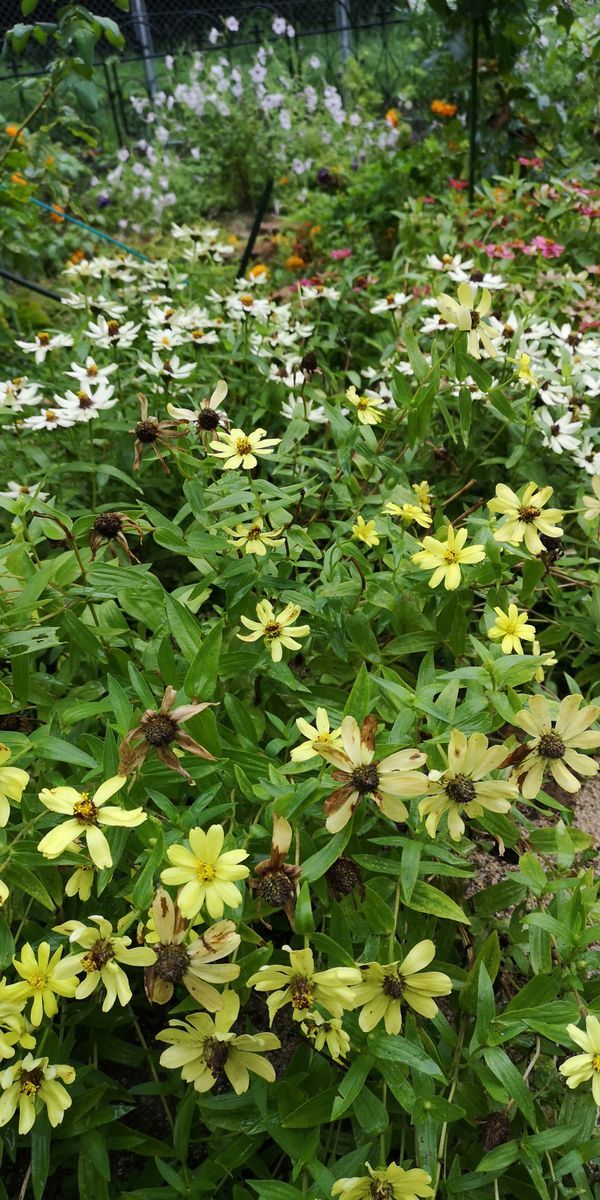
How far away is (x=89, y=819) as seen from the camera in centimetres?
88

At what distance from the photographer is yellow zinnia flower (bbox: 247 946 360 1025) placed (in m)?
0.83

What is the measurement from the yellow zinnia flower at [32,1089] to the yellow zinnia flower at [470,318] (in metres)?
1.10

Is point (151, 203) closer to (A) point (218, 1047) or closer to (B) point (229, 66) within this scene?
(B) point (229, 66)

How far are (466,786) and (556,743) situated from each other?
4.9 inches

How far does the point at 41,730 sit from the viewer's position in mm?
1047

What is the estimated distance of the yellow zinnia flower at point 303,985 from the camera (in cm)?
83

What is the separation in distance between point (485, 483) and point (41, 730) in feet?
3.89

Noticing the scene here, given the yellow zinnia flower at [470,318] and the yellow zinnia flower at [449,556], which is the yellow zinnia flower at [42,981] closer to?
the yellow zinnia flower at [449,556]

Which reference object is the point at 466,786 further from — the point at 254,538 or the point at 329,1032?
the point at 254,538

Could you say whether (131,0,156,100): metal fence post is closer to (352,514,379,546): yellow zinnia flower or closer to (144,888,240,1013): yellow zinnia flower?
(352,514,379,546): yellow zinnia flower

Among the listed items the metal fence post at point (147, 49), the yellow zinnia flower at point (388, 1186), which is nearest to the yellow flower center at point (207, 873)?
the yellow zinnia flower at point (388, 1186)

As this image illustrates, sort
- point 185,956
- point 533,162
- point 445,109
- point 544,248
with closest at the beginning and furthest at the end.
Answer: point 185,956 < point 544,248 < point 533,162 < point 445,109

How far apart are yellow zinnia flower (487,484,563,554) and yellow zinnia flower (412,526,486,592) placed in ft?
0.17

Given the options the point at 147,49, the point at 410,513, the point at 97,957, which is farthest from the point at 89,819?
the point at 147,49
